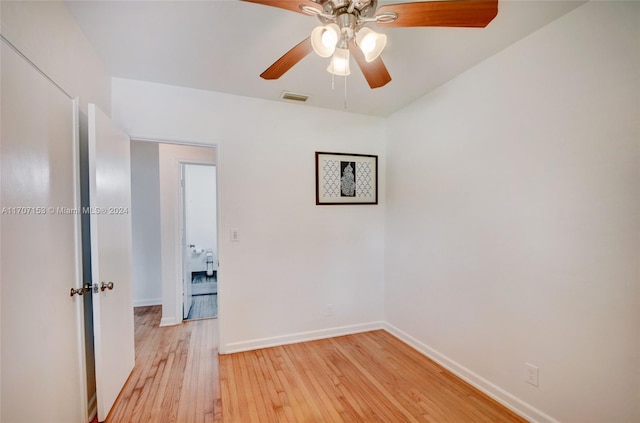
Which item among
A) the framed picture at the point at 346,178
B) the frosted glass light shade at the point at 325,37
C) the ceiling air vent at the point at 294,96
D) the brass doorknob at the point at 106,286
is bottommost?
the brass doorknob at the point at 106,286

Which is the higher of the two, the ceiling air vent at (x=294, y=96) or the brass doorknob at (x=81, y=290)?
the ceiling air vent at (x=294, y=96)

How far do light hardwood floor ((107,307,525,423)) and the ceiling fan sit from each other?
2.15 m

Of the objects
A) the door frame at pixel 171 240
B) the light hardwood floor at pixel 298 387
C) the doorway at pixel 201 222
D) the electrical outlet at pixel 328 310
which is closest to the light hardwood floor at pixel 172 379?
the light hardwood floor at pixel 298 387

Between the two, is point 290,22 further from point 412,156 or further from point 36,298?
point 36,298

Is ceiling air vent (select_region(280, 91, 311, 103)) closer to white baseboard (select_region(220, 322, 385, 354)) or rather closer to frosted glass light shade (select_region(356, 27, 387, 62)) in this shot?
frosted glass light shade (select_region(356, 27, 387, 62))

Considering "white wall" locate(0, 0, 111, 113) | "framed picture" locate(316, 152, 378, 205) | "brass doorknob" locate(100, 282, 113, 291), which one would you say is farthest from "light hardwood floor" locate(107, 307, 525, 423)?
"white wall" locate(0, 0, 111, 113)

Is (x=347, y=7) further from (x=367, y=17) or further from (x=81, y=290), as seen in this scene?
(x=81, y=290)

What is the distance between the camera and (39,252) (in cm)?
126

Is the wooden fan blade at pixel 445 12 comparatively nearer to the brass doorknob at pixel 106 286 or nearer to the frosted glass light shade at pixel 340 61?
the frosted glass light shade at pixel 340 61

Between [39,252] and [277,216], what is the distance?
5.57 ft

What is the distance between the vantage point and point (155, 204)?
3961 mm

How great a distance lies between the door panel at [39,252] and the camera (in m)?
1.06

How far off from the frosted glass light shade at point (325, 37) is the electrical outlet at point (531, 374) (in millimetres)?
2197

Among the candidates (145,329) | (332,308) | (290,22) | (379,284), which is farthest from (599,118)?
(145,329)
